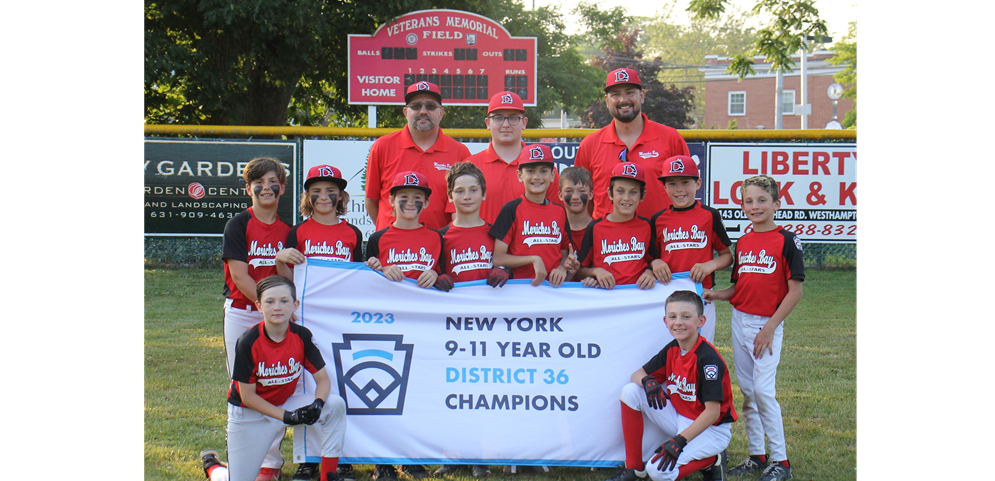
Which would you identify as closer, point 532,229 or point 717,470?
point 717,470

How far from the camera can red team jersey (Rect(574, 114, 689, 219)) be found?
5.15 meters

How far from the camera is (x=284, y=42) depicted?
48.6 ft

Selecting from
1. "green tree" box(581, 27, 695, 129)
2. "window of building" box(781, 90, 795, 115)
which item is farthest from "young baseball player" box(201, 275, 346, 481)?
"window of building" box(781, 90, 795, 115)

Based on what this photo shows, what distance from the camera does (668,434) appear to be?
4.26 metres

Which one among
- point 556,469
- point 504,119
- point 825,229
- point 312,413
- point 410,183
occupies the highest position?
point 504,119

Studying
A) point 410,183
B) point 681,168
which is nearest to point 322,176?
point 410,183

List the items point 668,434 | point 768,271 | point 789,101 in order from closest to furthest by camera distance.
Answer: point 668,434
point 768,271
point 789,101

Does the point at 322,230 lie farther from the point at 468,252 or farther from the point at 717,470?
the point at 717,470

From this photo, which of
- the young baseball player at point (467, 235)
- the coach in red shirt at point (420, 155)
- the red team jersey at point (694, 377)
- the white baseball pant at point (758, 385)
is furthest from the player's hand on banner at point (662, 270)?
the coach in red shirt at point (420, 155)

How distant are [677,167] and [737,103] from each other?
52234 mm

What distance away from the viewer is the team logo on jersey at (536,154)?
4.75 m

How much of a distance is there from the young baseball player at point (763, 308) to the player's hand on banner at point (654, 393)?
0.67 metres

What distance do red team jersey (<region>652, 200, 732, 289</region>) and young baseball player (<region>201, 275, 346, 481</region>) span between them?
2.29 meters

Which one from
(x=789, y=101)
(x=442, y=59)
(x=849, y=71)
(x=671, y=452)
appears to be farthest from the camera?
(x=789, y=101)
